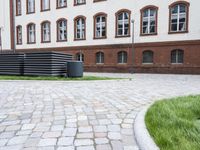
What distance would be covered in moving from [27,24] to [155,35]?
1952cm

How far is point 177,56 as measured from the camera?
2202cm

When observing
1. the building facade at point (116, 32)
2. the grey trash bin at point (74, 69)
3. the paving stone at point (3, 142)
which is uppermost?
the building facade at point (116, 32)

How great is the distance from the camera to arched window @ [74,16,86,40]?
1089 inches

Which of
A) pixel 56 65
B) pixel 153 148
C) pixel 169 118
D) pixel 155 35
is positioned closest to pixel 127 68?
pixel 155 35

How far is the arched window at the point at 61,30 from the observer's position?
95.7 feet

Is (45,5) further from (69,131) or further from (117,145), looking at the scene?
(117,145)

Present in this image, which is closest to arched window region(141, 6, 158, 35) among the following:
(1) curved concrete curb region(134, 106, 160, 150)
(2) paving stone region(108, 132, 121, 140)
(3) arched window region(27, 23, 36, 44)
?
(3) arched window region(27, 23, 36, 44)

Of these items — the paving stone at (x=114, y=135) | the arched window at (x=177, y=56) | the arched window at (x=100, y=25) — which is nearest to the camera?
the paving stone at (x=114, y=135)

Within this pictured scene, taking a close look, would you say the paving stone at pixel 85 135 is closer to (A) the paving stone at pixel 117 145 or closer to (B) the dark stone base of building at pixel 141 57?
(A) the paving stone at pixel 117 145

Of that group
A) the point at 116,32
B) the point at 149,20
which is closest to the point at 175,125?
the point at 149,20

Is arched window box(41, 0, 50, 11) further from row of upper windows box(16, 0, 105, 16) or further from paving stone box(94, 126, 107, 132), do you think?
paving stone box(94, 126, 107, 132)

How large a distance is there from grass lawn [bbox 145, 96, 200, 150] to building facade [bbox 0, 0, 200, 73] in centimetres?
1740

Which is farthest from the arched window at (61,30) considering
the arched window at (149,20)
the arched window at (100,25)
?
the arched window at (149,20)

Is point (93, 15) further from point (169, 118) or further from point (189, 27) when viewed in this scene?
point (169, 118)
